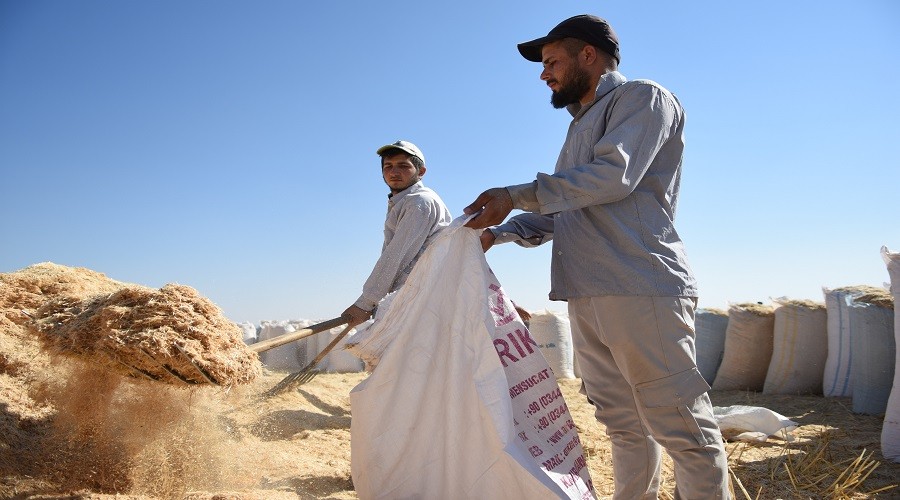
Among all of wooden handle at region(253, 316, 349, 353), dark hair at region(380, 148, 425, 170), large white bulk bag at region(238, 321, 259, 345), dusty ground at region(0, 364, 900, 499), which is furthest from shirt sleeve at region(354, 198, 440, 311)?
large white bulk bag at region(238, 321, 259, 345)

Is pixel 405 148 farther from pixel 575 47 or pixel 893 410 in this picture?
pixel 893 410

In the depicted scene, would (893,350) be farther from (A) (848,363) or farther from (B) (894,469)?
(B) (894,469)

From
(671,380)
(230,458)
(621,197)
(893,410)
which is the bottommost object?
(893,410)

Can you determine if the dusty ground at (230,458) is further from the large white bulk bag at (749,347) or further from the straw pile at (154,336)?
the large white bulk bag at (749,347)

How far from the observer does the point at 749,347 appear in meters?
5.14

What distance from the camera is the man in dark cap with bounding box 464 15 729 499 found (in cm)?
158

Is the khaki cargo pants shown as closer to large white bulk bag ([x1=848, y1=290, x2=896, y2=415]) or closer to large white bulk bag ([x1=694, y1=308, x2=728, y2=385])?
large white bulk bag ([x1=848, y1=290, x2=896, y2=415])

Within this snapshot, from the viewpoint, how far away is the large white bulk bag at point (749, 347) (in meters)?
5.10

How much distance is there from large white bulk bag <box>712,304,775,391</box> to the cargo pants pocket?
3975 millimetres

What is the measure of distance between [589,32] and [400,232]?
4.07 ft

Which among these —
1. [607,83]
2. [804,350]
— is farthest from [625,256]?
[804,350]

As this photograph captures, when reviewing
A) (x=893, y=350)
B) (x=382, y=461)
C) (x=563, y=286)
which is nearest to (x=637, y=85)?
(x=563, y=286)

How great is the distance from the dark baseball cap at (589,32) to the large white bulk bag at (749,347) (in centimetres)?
400

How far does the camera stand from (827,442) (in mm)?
3137
